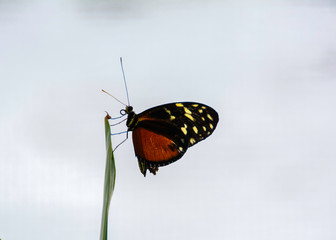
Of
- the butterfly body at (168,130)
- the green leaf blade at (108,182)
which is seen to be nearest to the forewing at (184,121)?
the butterfly body at (168,130)

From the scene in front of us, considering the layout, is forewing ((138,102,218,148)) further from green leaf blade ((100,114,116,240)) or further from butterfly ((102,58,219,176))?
green leaf blade ((100,114,116,240))

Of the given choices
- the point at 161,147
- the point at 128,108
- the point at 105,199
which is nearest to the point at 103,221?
the point at 105,199

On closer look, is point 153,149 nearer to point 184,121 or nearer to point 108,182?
point 184,121

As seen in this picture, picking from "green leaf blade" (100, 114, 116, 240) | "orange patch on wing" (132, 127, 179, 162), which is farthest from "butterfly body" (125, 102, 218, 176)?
"green leaf blade" (100, 114, 116, 240)

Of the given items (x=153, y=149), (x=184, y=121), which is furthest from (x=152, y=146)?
(x=184, y=121)

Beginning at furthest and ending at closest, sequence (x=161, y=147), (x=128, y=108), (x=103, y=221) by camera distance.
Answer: (x=161, y=147) → (x=128, y=108) → (x=103, y=221)

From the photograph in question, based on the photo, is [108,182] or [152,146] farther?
[152,146]

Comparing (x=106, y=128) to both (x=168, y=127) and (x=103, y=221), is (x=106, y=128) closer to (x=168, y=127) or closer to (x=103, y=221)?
(x=103, y=221)

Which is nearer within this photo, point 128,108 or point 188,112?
point 128,108
